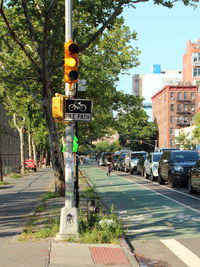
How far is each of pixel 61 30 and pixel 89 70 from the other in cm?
1009

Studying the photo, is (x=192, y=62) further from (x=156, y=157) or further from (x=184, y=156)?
(x=184, y=156)

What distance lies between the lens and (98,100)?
28797 mm

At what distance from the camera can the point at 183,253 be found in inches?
330

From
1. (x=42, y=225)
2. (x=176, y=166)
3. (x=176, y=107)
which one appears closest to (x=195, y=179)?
(x=176, y=166)

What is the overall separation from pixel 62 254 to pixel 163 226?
4.41 metres

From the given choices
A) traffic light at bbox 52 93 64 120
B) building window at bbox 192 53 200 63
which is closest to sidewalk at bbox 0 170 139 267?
traffic light at bbox 52 93 64 120

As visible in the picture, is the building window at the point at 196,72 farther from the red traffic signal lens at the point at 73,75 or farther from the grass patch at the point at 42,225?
the red traffic signal lens at the point at 73,75

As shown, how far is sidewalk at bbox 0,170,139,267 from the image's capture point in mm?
7156

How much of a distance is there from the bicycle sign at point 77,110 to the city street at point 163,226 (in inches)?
96.6

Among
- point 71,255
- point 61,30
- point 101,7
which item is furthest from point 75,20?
point 71,255

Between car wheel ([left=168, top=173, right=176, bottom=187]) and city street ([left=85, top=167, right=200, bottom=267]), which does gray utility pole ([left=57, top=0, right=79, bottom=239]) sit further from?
car wheel ([left=168, top=173, right=176, bottom=187])

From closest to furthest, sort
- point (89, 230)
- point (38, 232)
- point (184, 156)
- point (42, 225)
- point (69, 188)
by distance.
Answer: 1. point (69, 188)
2. point (89, 230)
3. point (38, 232)
4. point (42, 225)
5. point (184, 156)

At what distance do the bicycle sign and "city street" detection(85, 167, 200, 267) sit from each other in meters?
2.45

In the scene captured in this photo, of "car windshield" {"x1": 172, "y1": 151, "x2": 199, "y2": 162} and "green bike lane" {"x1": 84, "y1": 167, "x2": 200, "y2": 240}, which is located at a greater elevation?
"car windshield" {"x1": 172, "y1": 151, "x2": 199, "y2": 162}
